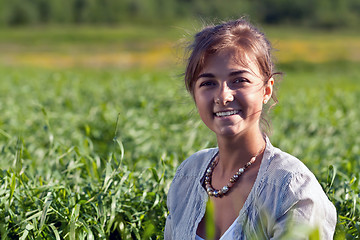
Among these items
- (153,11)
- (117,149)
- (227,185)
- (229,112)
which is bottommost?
(153,11)

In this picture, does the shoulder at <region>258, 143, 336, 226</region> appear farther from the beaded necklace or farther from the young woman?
the beaded necklace

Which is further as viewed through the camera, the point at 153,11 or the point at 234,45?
the point at 153,11

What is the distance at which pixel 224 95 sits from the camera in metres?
1.96

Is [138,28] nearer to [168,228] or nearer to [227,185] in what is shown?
[168,228]

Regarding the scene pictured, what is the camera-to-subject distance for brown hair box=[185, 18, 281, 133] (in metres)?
2.03

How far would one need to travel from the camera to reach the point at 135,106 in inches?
323

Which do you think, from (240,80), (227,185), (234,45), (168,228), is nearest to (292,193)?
(227,185)

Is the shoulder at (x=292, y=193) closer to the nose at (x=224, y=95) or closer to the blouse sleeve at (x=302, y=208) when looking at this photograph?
the blouse sleeve at (x=302, y=208)

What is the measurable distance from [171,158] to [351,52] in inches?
1492

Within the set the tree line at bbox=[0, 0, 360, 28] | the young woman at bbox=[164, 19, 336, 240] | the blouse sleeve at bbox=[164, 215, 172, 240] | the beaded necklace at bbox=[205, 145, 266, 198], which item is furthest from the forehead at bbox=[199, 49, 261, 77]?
the tree line at bbox=[0, 0, 360, 28]

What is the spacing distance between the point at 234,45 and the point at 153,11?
8104 centimetres

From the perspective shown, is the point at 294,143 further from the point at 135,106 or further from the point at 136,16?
the point at 136,16

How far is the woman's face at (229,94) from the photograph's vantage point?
6.47ft

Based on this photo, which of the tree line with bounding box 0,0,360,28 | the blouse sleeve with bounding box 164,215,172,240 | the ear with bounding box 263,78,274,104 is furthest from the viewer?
the tree line with bounding box 0,0,360,28
